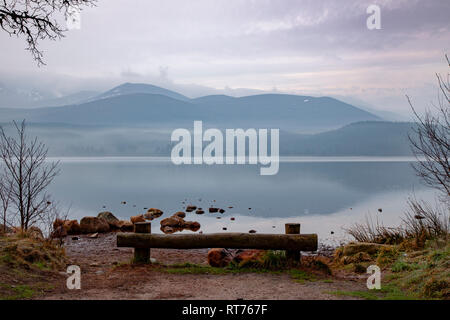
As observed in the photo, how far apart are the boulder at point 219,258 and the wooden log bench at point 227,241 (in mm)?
761

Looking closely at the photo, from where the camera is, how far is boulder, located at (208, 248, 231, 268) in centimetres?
1002

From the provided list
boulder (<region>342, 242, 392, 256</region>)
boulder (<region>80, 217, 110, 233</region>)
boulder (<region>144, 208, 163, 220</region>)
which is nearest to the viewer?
boulder (<region>342, 242, 392, 256</region>)

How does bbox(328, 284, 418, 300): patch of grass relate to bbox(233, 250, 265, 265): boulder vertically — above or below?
below

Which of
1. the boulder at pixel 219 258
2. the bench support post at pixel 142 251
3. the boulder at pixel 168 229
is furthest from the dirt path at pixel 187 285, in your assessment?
the boulder at pixel 168 229

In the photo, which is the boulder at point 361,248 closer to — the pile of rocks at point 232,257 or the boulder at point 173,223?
the pile of rocks at point 232,257

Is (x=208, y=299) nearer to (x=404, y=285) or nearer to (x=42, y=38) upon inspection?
(x=404, y=285)

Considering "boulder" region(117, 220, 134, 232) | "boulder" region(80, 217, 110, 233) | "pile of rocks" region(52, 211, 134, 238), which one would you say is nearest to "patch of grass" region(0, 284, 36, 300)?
"pile of rocks" region(52, 211, 134, 238)

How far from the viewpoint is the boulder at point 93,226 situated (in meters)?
17.0

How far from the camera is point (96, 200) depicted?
35812 millimetres

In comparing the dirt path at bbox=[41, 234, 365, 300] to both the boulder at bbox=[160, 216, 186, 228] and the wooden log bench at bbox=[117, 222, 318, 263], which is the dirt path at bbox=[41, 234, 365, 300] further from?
the boulder at bbox=[160, 216, 186, 228]

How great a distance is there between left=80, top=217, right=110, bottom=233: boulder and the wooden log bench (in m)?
8.12

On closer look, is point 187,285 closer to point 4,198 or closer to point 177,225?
point 4,198

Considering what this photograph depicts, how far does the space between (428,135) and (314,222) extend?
1340cm
